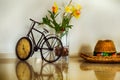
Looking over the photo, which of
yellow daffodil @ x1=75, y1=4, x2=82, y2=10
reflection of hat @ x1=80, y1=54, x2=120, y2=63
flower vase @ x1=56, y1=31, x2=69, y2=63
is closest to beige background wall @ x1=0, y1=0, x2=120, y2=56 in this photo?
yellow daffodil @ x1=75, y1=4, x2=82, y2=10

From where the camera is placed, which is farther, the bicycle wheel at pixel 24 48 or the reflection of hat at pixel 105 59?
the bicycle wheel at pixel 24 48

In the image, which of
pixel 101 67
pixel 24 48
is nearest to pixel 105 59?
pixel 101 67

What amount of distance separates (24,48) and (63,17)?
1.20 ft

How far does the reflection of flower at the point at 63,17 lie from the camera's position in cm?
178

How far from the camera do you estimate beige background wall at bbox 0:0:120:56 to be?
6.38 feet

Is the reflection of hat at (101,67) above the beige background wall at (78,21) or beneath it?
beneath

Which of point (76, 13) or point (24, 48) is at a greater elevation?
point (76, 13)

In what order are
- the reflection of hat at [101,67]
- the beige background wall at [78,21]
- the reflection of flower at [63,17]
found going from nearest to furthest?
the reflection of hat at [101,67] < the reflection of flower at [63,17] < the beige background wall at [78,21]

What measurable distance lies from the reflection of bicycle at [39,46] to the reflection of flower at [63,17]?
74 millimetres

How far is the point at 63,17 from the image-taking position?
189cm

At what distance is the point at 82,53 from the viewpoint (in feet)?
6.35

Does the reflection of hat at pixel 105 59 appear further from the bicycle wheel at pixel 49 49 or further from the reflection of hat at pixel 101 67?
the bicycle wheel at pixel 49 49

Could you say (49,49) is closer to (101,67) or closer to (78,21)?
(78,21)

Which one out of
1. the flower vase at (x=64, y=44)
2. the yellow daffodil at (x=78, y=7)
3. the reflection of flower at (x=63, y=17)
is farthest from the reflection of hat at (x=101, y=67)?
the yellow daffodil at (x=78, y=7)
